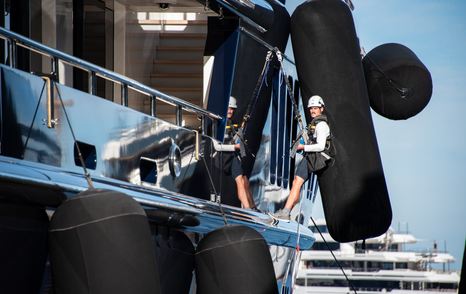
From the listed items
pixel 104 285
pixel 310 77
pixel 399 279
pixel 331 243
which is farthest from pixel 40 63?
pixel 331 243

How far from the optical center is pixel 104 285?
5367mm

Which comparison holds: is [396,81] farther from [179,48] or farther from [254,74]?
[179,48]

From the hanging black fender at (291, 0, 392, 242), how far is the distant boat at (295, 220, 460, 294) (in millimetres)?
58305

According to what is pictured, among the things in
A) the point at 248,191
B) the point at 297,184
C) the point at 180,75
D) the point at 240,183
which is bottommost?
the point at 297,184

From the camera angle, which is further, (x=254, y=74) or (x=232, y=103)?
(x=254, y=74)

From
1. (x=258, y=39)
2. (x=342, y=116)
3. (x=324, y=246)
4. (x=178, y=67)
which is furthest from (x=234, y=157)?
(x=324, y=246)

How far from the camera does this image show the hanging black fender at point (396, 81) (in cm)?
1019

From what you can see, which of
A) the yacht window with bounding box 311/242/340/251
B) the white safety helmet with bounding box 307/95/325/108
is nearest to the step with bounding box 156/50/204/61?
the white safety helmet with bounding box 307/95/325/108

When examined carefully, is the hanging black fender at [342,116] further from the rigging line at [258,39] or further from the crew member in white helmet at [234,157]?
the crew member in white helmet at [234,157]

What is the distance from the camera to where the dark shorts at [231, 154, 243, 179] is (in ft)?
28.4

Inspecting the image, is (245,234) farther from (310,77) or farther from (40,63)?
(310,77)

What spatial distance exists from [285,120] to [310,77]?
3.60 feet

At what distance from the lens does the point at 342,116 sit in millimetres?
9516

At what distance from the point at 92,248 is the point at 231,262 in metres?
1.33
